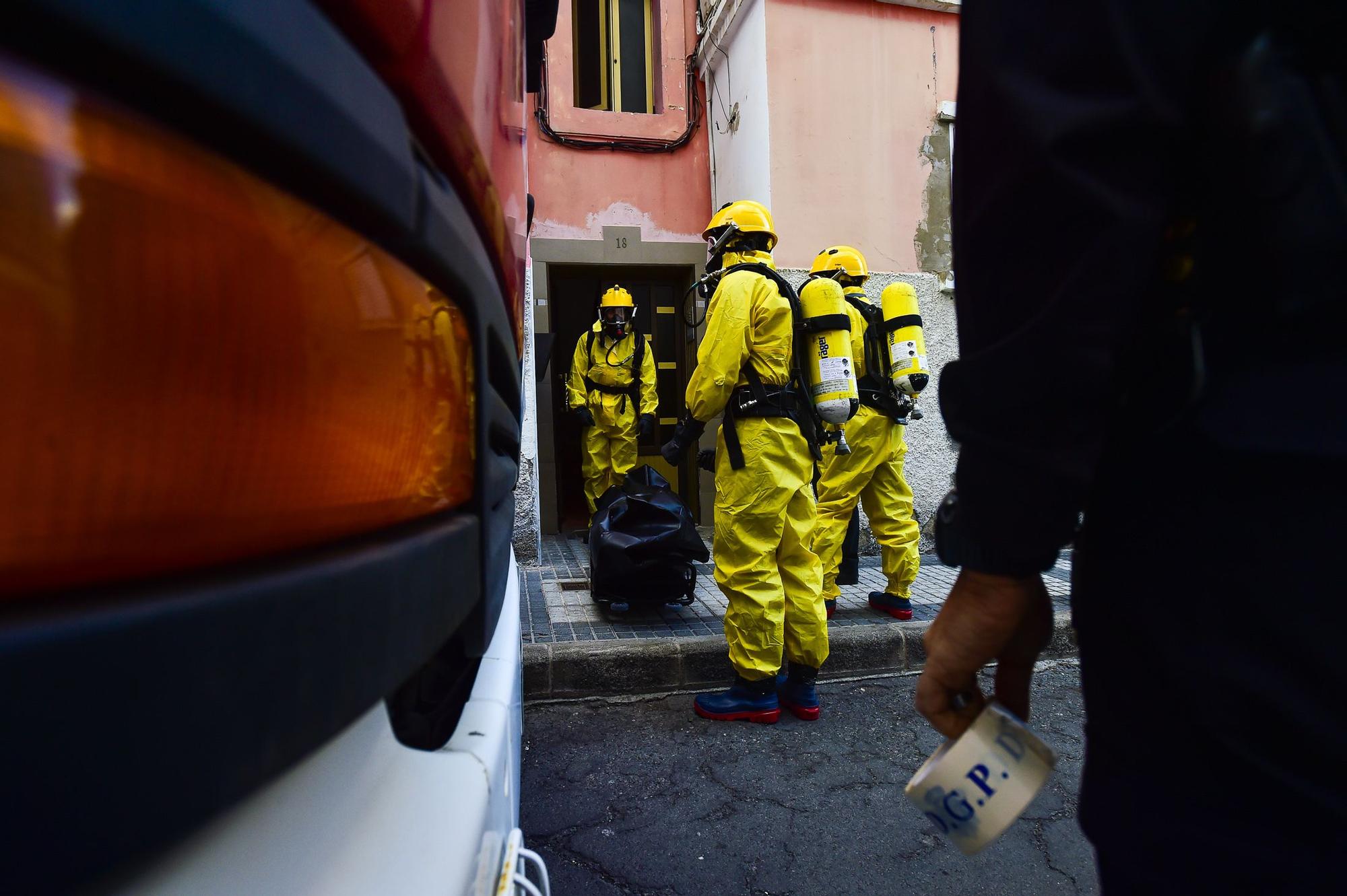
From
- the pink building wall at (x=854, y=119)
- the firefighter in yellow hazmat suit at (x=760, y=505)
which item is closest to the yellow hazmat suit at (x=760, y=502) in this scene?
Answer: the firefighter in yellow hazmat suit at (x=760, y=505)

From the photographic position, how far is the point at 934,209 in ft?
20.6

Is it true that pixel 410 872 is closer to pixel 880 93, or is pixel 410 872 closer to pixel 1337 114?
pixel 1337 114

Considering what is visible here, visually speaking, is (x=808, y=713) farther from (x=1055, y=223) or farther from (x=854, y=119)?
(x=854, y=119)

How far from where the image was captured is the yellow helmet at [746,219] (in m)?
3.43

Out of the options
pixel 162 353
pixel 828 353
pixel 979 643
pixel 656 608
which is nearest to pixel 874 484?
pixel 828 353

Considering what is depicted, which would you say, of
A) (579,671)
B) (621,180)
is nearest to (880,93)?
(621,180)

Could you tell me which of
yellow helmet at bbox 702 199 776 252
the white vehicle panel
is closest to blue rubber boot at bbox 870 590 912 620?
yellow helmet at bbox 702 199 776 252

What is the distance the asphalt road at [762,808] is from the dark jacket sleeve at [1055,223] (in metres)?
1.53

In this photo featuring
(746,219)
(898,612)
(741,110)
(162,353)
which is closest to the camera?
(162,353)

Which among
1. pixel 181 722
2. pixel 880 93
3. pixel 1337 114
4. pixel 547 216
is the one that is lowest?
pixel 181 722

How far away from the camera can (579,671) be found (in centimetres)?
321

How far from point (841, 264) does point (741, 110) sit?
7.88ft

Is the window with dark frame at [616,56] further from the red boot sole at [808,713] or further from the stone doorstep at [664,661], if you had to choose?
the red boot sole at [808,713]

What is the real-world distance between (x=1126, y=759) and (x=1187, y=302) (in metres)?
0.42
